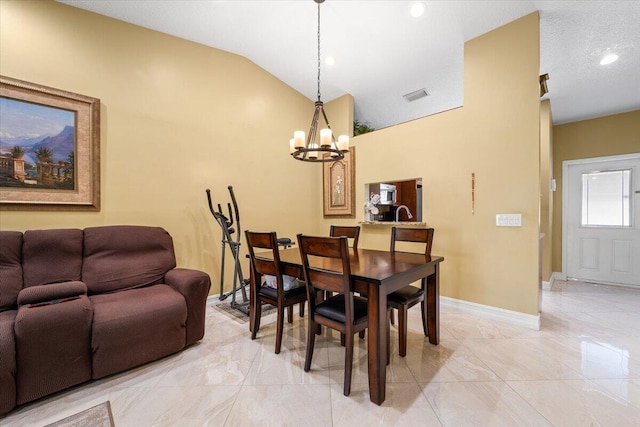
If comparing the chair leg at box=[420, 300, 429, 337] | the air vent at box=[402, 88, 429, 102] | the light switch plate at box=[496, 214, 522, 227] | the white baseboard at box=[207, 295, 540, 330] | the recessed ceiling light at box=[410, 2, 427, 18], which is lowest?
the white baseboard at box=[207, 295, 540, 330]

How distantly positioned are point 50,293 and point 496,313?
404 centimetres

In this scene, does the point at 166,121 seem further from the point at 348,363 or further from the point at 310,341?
the point at 348,363

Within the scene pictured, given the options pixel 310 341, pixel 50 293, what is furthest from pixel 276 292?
pixel 50 293

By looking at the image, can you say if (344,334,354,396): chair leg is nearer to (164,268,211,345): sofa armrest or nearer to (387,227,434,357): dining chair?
(387,227,434,357): dining chair

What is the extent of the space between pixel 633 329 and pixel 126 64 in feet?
19.5

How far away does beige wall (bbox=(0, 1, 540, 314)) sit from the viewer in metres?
2.59

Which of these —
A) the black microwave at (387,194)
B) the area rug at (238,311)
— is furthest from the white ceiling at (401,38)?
the area rug at (238,311)

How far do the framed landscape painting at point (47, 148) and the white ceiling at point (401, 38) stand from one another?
1043 mm

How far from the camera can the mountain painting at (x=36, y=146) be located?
229 centimetres

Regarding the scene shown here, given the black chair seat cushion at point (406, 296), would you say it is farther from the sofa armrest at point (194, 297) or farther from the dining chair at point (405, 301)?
the sofa armrest at point (194, 297)

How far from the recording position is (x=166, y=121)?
122 inches

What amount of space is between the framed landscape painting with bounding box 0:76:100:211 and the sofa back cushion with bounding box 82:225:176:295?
444 mm

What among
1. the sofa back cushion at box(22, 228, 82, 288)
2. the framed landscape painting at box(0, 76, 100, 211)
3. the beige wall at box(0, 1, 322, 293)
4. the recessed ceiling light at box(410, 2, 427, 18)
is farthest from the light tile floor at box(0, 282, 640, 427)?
the recessed ceiling light at box(410, 2, 427, 18)

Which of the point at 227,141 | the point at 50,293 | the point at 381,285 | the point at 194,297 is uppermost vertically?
the point at 227,141
